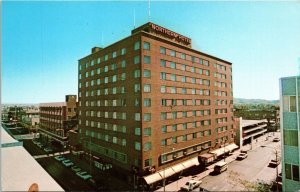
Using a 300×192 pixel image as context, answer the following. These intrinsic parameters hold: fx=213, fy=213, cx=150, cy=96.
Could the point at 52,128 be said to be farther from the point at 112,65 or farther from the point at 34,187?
the point at 34,187

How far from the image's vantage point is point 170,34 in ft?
142

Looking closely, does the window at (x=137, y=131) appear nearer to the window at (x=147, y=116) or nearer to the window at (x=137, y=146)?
the window at (x=137, y=146)

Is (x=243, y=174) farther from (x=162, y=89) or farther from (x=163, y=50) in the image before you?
(x=163, y=50)

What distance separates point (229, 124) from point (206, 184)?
28.8 meters

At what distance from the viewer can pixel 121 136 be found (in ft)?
127

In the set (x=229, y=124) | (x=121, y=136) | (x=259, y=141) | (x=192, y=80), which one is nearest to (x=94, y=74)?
(x=121, y=136)

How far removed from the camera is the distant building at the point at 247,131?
63472 millimetres

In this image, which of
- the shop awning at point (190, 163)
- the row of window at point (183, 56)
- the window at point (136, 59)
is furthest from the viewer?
the shop awning at point (190, 163)

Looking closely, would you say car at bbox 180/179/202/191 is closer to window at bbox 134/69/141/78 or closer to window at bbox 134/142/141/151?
window at bbox 134/142/141/151

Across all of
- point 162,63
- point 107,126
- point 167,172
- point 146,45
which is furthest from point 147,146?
point 146,45

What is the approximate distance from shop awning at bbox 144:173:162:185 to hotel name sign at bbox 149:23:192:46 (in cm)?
2567

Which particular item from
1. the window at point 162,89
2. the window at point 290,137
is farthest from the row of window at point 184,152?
the window at point 290,137

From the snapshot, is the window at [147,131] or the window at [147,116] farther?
the window at [147,116]

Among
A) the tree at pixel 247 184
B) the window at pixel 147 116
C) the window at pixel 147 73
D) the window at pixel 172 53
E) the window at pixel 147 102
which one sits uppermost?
the window at pixel 172 53
